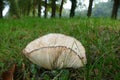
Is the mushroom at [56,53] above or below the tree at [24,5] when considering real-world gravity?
above

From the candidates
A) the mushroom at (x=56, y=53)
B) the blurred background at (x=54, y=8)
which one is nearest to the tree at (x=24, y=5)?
the blurred background at (x=54, y=8)

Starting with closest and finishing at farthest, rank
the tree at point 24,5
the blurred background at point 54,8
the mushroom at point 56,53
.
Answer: the mushroom at point 56,53 → the blurred background at point 54,8 → the tree at point 24,5

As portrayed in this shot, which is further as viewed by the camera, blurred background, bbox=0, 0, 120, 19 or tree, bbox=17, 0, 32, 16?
tree, bbox=17, 0, 32, 16

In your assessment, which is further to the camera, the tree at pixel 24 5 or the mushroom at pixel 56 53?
the tree at pixel 24 5

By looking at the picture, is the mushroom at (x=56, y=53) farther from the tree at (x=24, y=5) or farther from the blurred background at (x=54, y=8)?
the tree at (x=24, y=5)

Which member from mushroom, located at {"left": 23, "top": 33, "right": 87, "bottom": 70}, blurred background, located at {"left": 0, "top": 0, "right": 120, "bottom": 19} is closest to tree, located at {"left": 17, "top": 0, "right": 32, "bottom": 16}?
blurred background, located at {"left": 0, "top": 0, "right": 120, "bottom": 19}

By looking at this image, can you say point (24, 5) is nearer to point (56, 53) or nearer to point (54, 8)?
point (54, 8)

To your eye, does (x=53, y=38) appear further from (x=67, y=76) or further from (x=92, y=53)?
(x=92, y=53)

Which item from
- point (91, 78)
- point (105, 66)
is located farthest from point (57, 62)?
point (105, 66)

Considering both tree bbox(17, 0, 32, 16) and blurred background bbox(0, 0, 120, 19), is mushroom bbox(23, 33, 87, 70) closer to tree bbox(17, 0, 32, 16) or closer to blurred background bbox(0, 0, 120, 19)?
blurred background bbox(0, 0, 120, 19)
